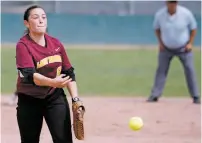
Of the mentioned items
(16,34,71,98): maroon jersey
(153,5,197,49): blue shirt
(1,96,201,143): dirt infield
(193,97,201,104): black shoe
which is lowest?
(193,97,201,104): black shoe

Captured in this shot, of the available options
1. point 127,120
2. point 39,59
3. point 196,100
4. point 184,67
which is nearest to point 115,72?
point 184,67

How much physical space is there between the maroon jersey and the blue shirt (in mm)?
6577

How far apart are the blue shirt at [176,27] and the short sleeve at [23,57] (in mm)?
6858

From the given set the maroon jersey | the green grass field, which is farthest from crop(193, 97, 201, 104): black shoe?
the maroon jersey

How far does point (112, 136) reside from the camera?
8570mm

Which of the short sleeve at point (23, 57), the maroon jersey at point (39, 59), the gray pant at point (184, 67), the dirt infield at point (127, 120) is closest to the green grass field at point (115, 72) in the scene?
the gray pant at point (184, 67)

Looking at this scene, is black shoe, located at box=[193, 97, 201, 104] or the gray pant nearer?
black shoe, located at box=[193, 97, 201, 104]

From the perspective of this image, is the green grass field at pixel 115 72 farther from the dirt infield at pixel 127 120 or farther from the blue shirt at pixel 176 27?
the blue shirt at pixel 176 27

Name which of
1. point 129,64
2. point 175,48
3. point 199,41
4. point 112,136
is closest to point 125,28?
point 199,41

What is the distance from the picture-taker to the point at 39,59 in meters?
5.67

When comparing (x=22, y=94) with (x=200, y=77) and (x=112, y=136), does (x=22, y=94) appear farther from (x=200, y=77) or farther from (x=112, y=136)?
(x=200, y=77)

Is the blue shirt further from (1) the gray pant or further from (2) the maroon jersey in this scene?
(2) the maroon jersey

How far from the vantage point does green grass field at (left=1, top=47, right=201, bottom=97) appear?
14695 millimetres

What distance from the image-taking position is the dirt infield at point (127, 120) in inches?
332
